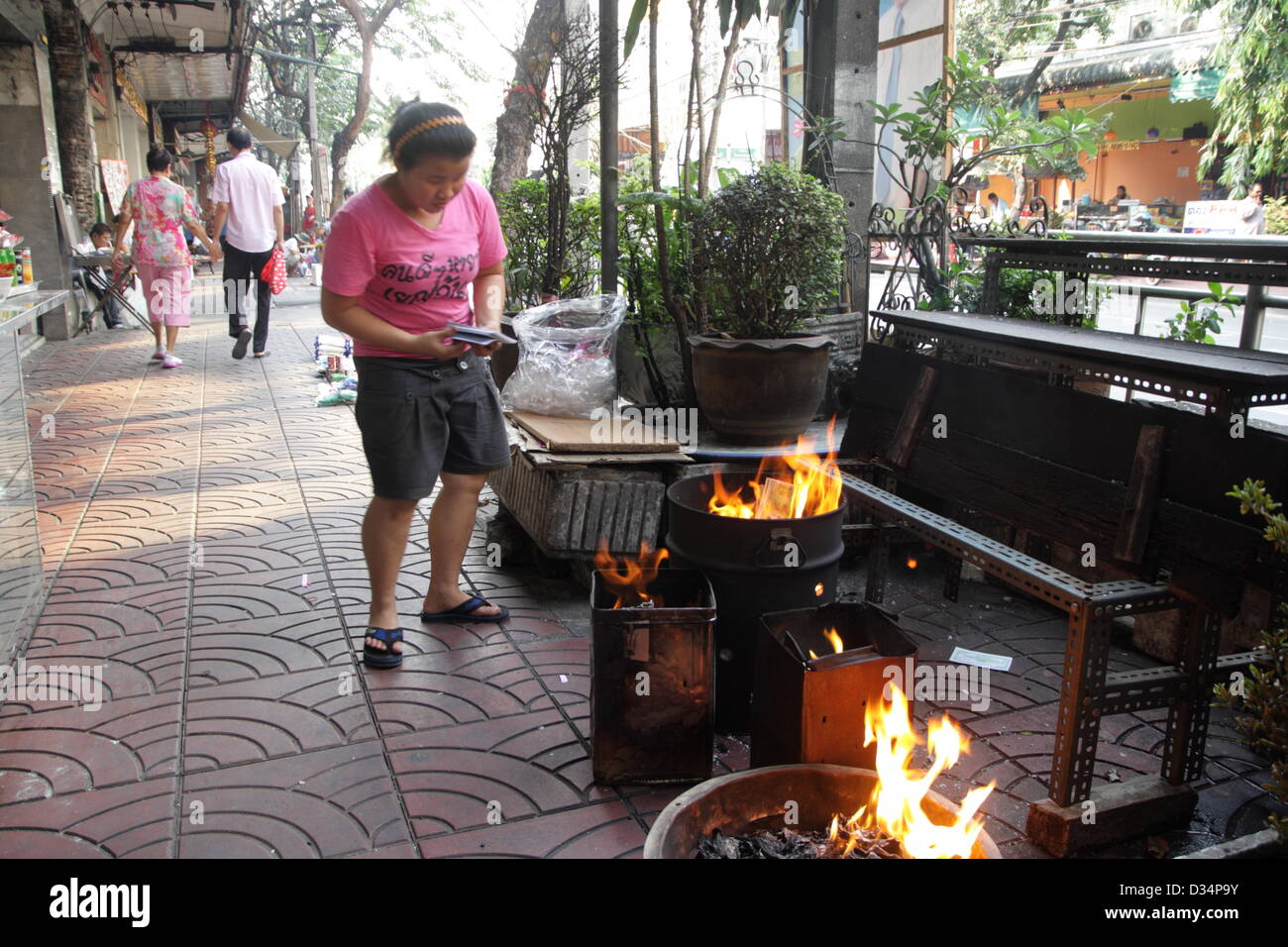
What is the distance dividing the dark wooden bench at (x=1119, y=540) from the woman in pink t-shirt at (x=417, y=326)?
1.62 m

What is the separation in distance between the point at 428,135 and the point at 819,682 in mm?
2101

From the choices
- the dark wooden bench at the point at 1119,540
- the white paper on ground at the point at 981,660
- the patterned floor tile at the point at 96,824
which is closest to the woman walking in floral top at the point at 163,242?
the patterned floor tile at the point at 96,824

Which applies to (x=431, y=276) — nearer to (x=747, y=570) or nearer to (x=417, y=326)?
(x=417, y=326)

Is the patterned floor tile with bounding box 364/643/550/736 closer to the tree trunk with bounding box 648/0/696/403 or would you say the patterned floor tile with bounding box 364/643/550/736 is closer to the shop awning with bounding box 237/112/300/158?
the tree trunk with bounding box 648/0/696/403

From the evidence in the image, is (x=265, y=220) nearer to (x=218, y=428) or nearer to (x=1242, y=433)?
(x=218, y=428)

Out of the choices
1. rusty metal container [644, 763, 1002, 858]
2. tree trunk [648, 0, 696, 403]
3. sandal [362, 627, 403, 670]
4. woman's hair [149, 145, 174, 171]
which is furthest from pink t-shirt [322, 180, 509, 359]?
woman's hair [149, 145, 174, 171]

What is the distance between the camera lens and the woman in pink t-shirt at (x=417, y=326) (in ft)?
10.8

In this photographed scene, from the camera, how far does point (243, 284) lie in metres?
10.1

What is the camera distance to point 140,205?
9.40 metres

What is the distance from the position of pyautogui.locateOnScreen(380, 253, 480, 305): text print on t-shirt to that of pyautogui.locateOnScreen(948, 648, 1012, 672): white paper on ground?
7.70ft

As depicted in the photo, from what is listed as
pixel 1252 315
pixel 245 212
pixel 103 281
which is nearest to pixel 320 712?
pixel 1252 315

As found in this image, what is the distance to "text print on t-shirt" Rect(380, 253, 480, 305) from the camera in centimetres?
342

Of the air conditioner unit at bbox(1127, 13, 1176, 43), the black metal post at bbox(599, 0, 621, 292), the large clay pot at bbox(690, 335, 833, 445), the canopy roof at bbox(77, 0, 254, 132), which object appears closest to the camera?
the large clay pot at bbox(690, 335, 833, 445)

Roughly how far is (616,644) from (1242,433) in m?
1.82
